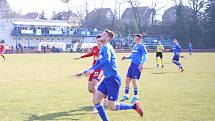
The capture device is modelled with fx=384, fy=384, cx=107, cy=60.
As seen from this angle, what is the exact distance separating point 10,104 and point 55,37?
258 feet

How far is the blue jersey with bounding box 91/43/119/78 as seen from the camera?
7.86 m

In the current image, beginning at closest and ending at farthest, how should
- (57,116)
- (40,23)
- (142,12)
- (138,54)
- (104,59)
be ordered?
(104,59)
(57,116)
(138,54)
(40,23)
(142,12)

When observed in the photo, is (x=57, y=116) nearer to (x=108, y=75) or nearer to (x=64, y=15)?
(x=108, y=75)

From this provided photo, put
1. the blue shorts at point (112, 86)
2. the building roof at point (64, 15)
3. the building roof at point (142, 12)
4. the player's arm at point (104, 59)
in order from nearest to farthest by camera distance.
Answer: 1. the player's arm at point (104, 59)
2. the blue shorts at point (112, 86)
3. the building roof at point (142, 12)
4. the building roof at point (64, 15)

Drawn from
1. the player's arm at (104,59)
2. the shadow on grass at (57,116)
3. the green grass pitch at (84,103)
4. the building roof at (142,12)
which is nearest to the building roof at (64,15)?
the building roof at (142,12)

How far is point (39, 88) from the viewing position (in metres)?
15.3

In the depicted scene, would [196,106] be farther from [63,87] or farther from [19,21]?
[19,21]

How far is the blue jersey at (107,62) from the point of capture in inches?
309

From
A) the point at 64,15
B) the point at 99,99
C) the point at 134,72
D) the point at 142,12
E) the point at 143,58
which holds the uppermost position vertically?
the point at 142,12

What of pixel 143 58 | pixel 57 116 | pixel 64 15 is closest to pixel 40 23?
pixel 64 15

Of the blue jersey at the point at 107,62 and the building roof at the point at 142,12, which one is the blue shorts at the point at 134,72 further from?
the building roof at the point at 142,12

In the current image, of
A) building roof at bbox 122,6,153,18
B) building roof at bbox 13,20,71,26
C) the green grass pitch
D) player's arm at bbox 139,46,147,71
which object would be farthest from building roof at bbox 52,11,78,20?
player's arm at bbox 139,46,147,71

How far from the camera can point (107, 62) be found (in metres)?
7.90

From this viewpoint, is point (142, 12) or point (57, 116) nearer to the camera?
point (57, 116)
